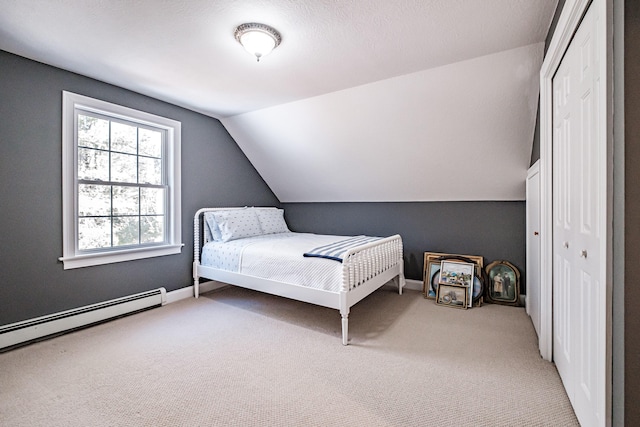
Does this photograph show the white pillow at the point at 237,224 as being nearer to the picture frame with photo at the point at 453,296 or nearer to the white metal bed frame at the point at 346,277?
the white metal bed frame at the point at 346,277

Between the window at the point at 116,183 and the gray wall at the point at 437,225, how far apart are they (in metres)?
2.24

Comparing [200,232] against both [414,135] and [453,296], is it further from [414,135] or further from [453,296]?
[453,296]

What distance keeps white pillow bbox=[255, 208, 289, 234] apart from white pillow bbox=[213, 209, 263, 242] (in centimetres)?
13

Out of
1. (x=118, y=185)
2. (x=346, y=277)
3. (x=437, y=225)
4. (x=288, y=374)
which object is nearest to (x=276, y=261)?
(x=346, y=277)

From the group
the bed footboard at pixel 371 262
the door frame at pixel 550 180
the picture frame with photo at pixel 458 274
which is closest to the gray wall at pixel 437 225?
the picture frame with photo at pixel 458 274

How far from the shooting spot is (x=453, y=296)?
338 centimetres

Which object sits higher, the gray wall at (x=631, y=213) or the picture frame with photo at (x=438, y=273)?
the gray wall at (x=631, y=213)

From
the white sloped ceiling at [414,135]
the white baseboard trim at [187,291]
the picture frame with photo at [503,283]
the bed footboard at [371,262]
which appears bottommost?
the white baseboard trim at [187,291]

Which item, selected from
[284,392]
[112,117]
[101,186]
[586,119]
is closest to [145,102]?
[112,117]

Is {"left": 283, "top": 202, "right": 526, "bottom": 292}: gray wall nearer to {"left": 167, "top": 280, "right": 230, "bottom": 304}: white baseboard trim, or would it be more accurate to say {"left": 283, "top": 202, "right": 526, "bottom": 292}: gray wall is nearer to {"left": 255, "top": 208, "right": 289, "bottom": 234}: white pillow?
{"left": 255, "top": 208, "right": 289, "bottom": 234}: white pillow

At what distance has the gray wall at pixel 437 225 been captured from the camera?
350 cm

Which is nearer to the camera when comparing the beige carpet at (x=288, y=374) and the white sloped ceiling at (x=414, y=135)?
the beige carpet at (x=288, y=374)

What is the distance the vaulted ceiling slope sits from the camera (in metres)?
1.90

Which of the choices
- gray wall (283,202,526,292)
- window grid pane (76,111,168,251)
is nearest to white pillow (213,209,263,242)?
window grid pane (76,111,168,251)
